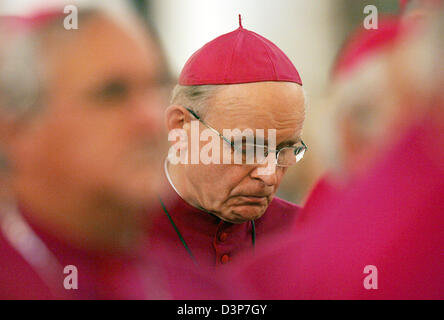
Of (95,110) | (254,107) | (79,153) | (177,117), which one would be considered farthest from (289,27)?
(79,153)

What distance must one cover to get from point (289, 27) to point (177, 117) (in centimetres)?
49

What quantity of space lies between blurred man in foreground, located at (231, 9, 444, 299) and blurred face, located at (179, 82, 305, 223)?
258mm

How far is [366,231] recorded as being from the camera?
5.65 feet

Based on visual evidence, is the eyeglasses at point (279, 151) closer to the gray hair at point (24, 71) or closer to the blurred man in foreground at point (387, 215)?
the blurred man in foreground at point (387, 215)

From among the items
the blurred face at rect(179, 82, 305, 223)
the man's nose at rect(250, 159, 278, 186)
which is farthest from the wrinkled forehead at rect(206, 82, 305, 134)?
the man's nose at rect(250, 159, 278, 186)

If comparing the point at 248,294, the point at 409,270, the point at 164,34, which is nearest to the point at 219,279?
the point at 248,294

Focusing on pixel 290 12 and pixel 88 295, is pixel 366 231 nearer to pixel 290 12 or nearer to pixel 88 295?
pixel 290 12

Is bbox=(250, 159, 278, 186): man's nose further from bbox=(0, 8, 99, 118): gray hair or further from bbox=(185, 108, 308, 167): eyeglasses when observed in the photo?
bbox=(0, 8, 99, 118): gray hair

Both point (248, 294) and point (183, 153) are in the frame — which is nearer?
point (183, 153)

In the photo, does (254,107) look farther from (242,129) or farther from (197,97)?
(197,97)

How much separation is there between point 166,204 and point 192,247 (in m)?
0.17

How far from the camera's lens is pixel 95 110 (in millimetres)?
1544

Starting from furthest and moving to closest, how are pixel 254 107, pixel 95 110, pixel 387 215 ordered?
pixel 387 215
pixel 95 110
pixel 254 107

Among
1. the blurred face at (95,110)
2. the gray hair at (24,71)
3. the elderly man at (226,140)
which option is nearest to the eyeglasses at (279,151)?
the elderly man at (226,140)
